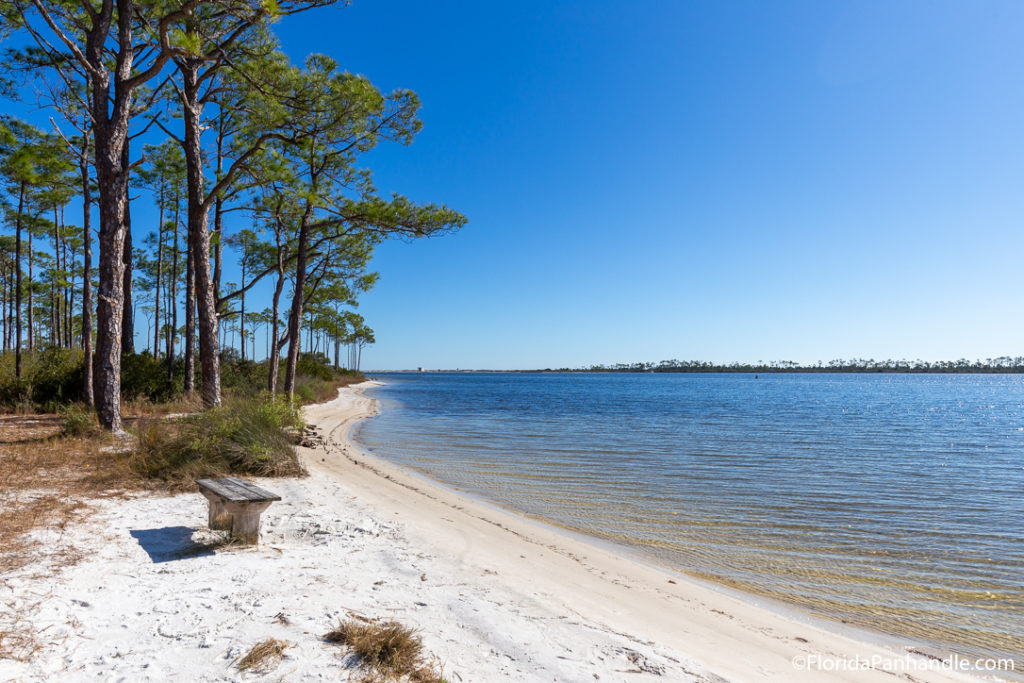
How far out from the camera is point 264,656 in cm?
306

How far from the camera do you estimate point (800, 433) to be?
69.3ft

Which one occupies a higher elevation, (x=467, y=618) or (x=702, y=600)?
(x=467, y=618)

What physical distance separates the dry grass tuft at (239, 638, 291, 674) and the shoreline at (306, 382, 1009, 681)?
7.44 ft

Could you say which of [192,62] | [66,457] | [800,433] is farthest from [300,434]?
[800,433]

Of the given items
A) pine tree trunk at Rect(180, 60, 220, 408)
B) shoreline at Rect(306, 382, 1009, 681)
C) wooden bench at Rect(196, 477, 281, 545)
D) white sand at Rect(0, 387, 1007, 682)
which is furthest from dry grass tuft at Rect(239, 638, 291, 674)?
pine tree trunk at Rect(180, 60, 220, 408)

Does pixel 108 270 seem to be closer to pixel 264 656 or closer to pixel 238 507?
pixel 238 507

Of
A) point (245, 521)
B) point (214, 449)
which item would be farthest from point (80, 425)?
point (245, 521)

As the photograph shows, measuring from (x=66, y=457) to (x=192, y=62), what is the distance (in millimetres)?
9332

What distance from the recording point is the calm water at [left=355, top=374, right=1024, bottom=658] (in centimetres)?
571

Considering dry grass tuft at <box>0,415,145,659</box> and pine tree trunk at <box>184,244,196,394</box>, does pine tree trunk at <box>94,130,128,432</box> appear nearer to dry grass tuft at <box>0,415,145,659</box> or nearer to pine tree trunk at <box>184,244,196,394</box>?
dry grass tuft at <box>0,415,145,659</box>

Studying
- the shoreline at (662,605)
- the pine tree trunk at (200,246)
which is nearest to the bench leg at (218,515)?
the shoreline at (662,605)

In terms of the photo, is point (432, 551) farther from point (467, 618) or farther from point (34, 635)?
point (34, 635)

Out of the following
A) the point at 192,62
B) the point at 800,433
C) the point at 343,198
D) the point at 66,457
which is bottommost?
the point at 800,433

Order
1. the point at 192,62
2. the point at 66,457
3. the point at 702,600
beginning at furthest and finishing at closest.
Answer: the point at 192,62 < the point at 66,457 < the point at 702,600
